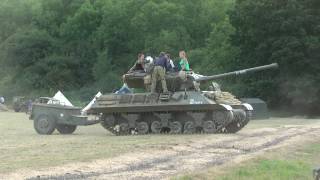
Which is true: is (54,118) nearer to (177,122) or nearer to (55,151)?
(177,122)

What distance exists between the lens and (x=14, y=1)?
104 meters

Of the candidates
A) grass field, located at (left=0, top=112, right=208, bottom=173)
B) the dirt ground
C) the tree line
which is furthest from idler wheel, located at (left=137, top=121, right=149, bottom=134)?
the tree line

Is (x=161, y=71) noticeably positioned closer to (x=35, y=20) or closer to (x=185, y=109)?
(x=185, y=109)

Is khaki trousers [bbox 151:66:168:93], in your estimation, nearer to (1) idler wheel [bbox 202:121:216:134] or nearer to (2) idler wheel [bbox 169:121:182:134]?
(2) idler wheel [bbox 169:121:182:134]

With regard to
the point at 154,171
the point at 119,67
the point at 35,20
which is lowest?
the point at 154,171

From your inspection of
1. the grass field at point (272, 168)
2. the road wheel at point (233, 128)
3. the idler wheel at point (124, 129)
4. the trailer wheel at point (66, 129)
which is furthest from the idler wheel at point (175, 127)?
the grass field at point (272, 168)

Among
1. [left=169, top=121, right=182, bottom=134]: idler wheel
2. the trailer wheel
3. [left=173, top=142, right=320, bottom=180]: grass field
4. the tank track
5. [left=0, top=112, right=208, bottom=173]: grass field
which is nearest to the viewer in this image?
[left=173, top=142, right=320, bottom=180]: grass field

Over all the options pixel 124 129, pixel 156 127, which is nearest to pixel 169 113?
pixel 156 127

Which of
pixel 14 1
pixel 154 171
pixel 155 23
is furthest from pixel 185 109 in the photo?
pixel 14 1

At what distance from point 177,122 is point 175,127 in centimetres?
20

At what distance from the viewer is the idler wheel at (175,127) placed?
25.9 metres

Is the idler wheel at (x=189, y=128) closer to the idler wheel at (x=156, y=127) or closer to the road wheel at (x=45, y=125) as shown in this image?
the idler wheel at (x=156, y=127)

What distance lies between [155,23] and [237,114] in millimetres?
53874

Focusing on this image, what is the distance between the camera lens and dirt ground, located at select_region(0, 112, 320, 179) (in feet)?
43.2
